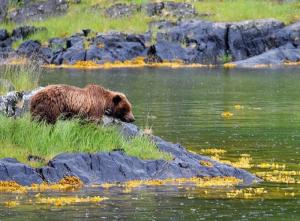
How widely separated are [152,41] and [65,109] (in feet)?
172

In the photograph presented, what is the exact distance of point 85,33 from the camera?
75.8m

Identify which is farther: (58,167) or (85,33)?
(85,33)

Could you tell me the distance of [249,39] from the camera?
2916 inches

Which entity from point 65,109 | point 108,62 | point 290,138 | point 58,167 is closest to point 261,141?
point 290,138

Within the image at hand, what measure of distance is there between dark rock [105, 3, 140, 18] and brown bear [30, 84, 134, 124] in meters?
57.9

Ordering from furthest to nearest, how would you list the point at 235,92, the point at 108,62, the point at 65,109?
the point at 108,62 → the point at 235,92 → the point at 65,109

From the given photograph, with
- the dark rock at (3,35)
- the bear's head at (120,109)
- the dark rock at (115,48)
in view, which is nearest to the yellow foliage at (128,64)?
the dark rock at (115,48)

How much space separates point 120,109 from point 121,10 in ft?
191

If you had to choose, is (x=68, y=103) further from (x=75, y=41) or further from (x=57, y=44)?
(x=57, y=44)

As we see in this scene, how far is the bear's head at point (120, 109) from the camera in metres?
23.2

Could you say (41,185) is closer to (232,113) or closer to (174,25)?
(232,113)

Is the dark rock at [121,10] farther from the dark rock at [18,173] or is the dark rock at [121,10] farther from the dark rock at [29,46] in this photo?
the dark rock at [18,173]

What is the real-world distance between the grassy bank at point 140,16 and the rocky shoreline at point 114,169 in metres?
55.6

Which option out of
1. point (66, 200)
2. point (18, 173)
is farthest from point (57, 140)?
point (66, 200)
